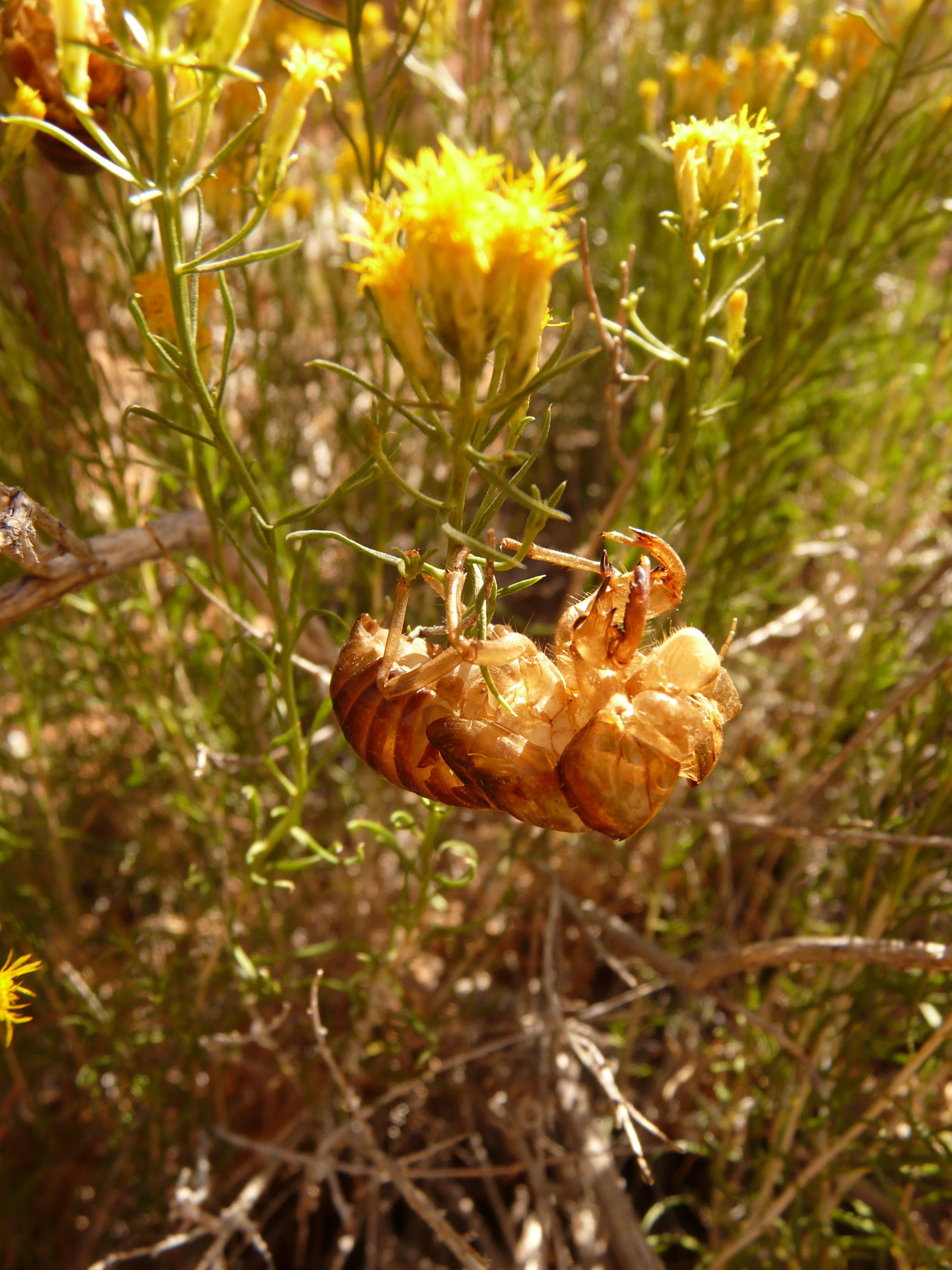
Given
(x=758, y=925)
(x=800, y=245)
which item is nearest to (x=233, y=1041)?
(x=758, y=925)

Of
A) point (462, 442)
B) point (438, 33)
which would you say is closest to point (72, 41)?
point (462, 442)

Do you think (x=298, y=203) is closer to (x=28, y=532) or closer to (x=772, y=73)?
(x=772, y=73)

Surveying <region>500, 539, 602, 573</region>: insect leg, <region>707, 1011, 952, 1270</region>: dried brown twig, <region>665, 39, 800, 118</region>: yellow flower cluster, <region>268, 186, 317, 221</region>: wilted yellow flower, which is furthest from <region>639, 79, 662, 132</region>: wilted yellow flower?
<region>707, 1011, 952, 1270</region>: dried brown twig

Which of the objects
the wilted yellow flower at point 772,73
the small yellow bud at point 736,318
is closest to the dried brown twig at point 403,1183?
the small yellow bud at point 736,318

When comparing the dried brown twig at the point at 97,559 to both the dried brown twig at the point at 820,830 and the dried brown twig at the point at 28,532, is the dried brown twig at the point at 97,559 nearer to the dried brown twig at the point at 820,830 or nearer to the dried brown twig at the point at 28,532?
the dried brown twig at the point at 28,532

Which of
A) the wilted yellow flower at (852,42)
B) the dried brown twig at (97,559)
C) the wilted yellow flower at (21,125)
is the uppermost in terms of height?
the wilted yellow flower at (852,42)

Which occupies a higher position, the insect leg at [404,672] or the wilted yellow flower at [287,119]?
the wilted yellow flower at [287,119]
